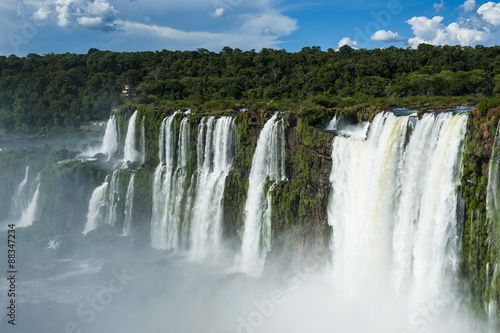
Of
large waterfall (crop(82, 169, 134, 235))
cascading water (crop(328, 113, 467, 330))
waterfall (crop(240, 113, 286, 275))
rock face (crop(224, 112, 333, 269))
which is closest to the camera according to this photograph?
cascading water (crop(328, 113, 467, 330))

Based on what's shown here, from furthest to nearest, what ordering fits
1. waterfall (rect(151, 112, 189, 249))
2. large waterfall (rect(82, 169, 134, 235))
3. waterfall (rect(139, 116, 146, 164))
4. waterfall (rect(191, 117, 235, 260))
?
waterfall (rect(139, 116, 146, 164))
large waterfall (rect(82, 169, 134, 235))
waterfall (rect(151, 112, 189, 249))
waterfall (rect(191, 117, 235, 260))

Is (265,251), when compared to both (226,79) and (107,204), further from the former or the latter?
(226,79)

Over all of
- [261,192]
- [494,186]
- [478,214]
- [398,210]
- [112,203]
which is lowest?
[112,203]

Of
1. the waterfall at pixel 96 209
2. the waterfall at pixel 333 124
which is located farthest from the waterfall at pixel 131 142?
the waterfall at pixel 333 124

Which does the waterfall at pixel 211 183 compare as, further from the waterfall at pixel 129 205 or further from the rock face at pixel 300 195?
the waterfall at pixel 129 205

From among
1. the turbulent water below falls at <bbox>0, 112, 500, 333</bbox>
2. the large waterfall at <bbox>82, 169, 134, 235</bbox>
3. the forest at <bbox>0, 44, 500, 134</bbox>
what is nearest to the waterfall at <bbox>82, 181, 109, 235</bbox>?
the large waterfall at <bbox>82, 169, 134, 235</bbox>

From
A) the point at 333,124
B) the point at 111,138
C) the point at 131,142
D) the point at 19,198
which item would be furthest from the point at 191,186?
the point at 19,198

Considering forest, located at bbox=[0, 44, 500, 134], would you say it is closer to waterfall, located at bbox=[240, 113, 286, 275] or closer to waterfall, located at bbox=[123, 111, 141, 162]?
waterfall, located at bbox=[123, 111, 141, 162]
